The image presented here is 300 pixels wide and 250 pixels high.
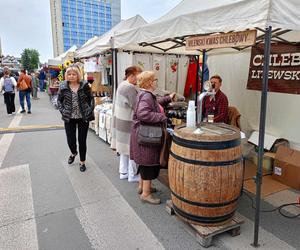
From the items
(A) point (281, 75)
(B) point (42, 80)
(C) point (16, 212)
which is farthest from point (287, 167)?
(B) point (42, 80)

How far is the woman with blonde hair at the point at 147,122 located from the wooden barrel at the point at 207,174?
0.42 meters

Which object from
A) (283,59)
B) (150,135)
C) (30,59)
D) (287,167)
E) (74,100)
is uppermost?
(30,59)

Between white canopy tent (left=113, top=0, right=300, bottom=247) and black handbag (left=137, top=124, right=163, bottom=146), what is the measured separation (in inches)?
40.4

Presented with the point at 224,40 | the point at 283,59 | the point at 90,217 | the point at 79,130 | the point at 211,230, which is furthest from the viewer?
the point at 283,59

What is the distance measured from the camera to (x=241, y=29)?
2180 mm

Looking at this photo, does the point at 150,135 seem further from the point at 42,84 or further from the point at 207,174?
the point at 42,84

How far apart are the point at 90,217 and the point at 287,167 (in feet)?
8.93

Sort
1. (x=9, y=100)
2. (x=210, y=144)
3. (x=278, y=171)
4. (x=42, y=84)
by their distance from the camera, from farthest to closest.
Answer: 1. (x=42, y=84)
2. (x=9, y=100)
3. (x=278, y=171)
4. (x=210, y=144)

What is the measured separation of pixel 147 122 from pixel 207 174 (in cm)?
89

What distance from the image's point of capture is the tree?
61406 mm

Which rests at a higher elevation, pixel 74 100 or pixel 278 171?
pixel 74 100

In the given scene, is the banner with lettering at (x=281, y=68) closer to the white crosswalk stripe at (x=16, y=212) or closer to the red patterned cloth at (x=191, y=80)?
the red patterned cloth at (x=191, y=80)

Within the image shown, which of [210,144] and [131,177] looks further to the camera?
[131,177]

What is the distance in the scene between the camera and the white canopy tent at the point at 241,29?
1931 mm
